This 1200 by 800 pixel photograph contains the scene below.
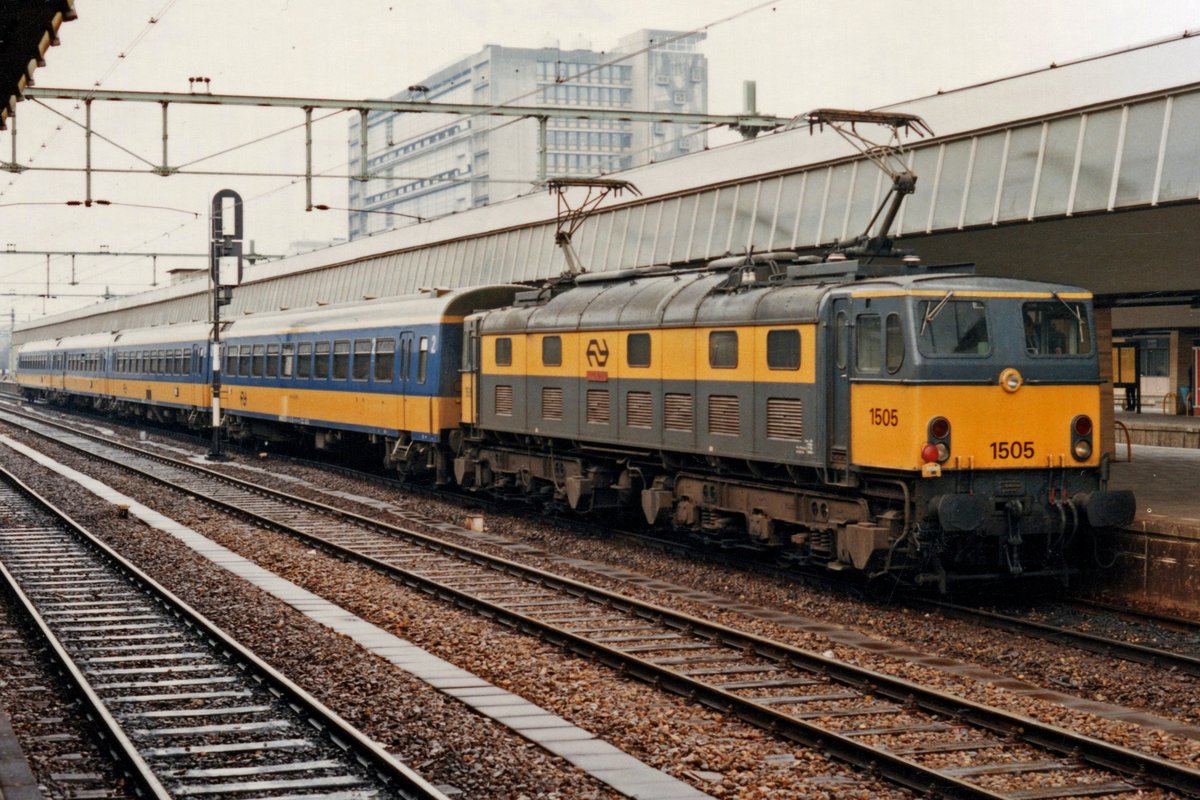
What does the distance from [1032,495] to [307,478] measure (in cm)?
2033

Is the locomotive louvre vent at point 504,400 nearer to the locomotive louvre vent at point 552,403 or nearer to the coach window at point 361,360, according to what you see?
the locomotive louvre vent at point 552,403

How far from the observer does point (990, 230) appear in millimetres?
19484

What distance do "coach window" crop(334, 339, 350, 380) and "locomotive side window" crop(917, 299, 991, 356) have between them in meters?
18.2

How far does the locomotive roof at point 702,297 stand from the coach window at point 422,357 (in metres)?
2.56

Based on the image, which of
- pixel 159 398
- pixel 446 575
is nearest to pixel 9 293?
pixel 159 398

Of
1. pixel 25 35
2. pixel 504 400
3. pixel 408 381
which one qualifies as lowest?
pixel 504 400

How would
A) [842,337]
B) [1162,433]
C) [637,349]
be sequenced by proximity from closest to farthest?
1. [842,337]
2. [637,349]
3. [1162,433]

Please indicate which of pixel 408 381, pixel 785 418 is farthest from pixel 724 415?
pixel 408 381

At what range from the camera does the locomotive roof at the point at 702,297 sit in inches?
592

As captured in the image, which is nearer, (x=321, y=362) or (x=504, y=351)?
(x=504, y=351)

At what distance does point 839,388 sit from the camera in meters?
15.3

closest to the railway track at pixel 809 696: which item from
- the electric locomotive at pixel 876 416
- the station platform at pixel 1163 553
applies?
the electric locomotive at pixel 876 416

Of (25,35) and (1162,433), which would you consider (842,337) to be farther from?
(1162,433)

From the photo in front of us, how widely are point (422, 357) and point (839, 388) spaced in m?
12.6
